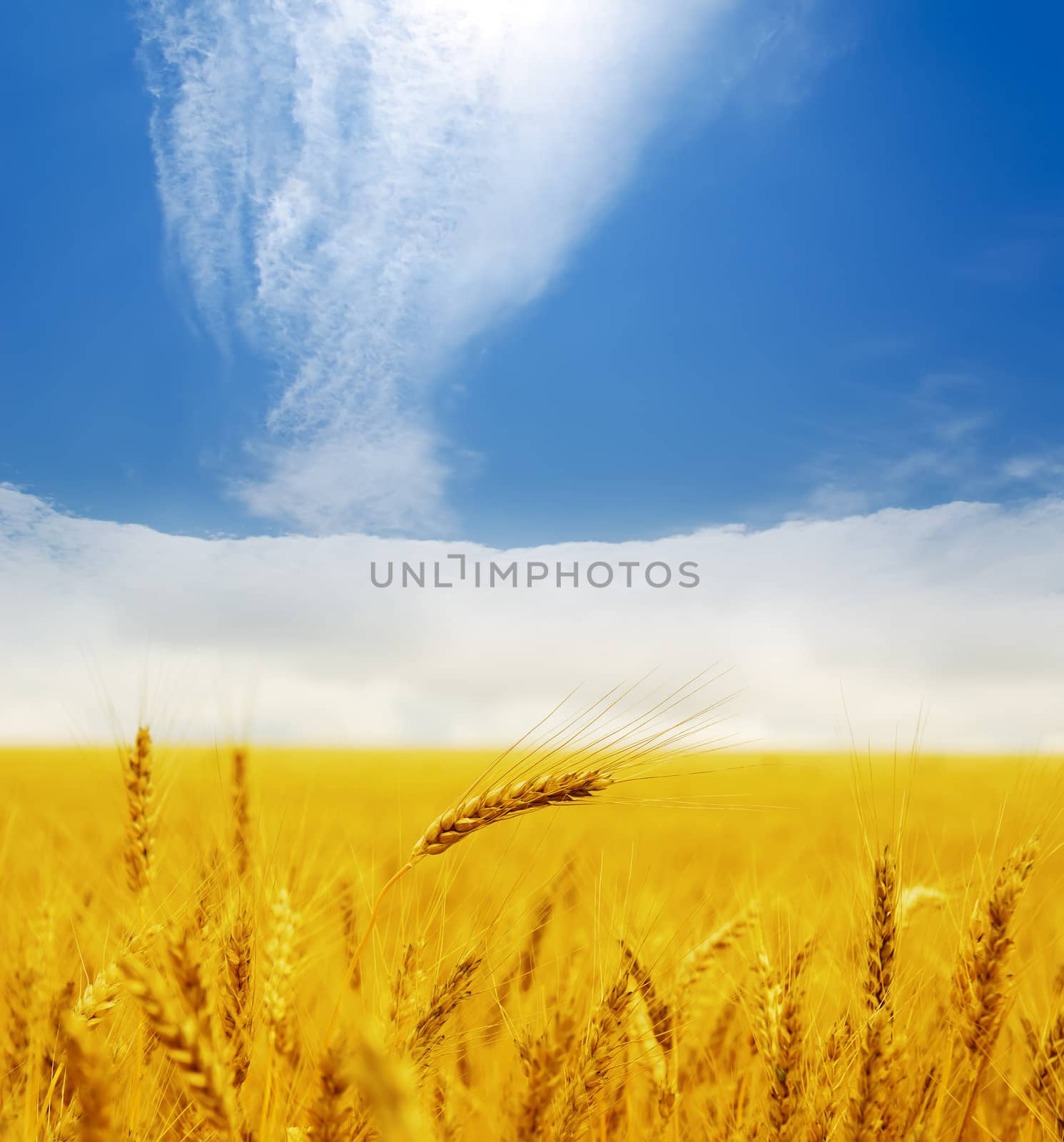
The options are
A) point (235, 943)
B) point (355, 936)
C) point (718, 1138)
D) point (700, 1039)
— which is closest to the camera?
point (235, 943)

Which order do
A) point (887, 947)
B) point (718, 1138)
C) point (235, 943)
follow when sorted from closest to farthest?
point (235, 943)
point (887, 947)
point (718, 1138)

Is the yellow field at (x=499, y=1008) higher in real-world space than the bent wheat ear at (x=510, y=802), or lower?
lower

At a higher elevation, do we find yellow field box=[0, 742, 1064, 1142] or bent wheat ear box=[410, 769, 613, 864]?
bent wheat ear box=[410, 769, 613, 864]

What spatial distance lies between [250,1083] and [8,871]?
4.37 meters

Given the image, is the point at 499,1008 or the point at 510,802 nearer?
the point at 510,802

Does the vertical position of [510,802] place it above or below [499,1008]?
above

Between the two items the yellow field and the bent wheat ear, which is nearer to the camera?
the yellow field

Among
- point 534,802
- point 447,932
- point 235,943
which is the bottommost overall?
point 447,932

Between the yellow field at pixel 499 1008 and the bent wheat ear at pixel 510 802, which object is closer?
the yellow field at pixel 499 1008

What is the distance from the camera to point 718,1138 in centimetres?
216

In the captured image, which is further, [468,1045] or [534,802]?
[468,1045]

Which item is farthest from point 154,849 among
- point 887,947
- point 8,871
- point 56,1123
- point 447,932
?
point 8,871

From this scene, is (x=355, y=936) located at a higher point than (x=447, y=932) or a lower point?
higher

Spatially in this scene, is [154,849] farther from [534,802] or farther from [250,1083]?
[534,802]
